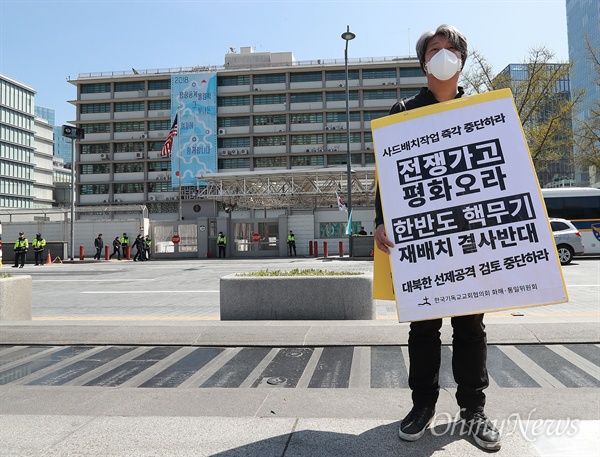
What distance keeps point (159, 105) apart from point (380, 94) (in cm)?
2987

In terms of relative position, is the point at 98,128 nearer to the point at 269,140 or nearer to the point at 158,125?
the point at 158,125

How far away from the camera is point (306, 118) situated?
60.2 meters

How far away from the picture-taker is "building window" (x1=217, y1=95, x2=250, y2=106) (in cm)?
6075

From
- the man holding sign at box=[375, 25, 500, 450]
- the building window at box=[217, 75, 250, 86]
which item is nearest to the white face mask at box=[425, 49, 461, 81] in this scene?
the man holding sign at box=[375, 25, 500, 450]

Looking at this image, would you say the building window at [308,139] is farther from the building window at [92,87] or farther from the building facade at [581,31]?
the building facade at [581,31]

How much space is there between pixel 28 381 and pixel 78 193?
218 ft

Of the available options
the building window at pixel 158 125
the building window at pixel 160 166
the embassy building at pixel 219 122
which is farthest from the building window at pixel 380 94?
the building window at pixel 160 166

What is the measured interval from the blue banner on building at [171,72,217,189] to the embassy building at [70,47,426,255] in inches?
5.1

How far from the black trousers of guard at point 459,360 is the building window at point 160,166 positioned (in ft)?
202

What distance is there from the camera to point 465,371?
2549mm

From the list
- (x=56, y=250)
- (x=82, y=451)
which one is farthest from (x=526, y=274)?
(x=56, y=250)

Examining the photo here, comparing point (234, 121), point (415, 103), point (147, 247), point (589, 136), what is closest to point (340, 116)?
point (234, 121)

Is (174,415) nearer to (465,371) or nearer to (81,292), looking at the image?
(465,371)

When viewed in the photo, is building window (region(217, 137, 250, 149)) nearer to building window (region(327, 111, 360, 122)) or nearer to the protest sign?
building window (region(327, 111, 360, 122))
